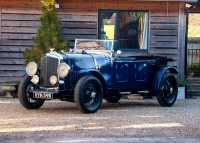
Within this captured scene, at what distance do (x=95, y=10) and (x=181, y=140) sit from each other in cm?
831

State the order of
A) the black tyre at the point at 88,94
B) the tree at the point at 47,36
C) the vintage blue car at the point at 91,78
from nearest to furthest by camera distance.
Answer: the black tyre at the point at 88,94 → the vintage blue car at the point at 91,78 → the tree at the point at 47,36

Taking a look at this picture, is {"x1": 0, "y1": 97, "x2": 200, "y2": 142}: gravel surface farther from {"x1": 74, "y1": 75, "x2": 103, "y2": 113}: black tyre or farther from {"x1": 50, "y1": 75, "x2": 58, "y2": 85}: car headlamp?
{"x1": 50, "y1": 75, "x2": 58, "y2": 85}: car headlamp

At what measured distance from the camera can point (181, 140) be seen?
907 cm

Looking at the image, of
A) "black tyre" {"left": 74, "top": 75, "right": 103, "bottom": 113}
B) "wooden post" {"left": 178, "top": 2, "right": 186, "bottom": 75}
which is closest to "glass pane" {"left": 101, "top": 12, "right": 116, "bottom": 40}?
"wooden post" {"left": 178, "top": 2, "right": 186, "bottom": 75}

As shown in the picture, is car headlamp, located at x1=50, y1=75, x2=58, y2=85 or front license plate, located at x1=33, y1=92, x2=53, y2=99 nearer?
front license plate, located at x1=33, y1=92, x2=53, y2=99

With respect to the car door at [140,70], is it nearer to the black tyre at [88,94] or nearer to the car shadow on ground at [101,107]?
the car shadow on ground at [101,107]

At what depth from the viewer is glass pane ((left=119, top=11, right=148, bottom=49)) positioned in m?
16.9

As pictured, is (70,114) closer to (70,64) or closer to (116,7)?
(70,64)

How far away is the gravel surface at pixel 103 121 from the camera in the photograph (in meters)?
9.54

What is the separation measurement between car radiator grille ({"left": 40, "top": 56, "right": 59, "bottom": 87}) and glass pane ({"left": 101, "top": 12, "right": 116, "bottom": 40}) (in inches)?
183

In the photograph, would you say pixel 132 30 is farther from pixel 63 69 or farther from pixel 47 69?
pixel 63 69

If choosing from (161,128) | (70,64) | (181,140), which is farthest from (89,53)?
(181,140)

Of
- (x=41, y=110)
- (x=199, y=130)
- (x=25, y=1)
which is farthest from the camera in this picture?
(x=25, y=1)

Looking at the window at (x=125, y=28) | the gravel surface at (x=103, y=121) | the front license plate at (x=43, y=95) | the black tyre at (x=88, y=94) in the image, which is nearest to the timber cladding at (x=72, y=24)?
the window at (x=125, y=28)
